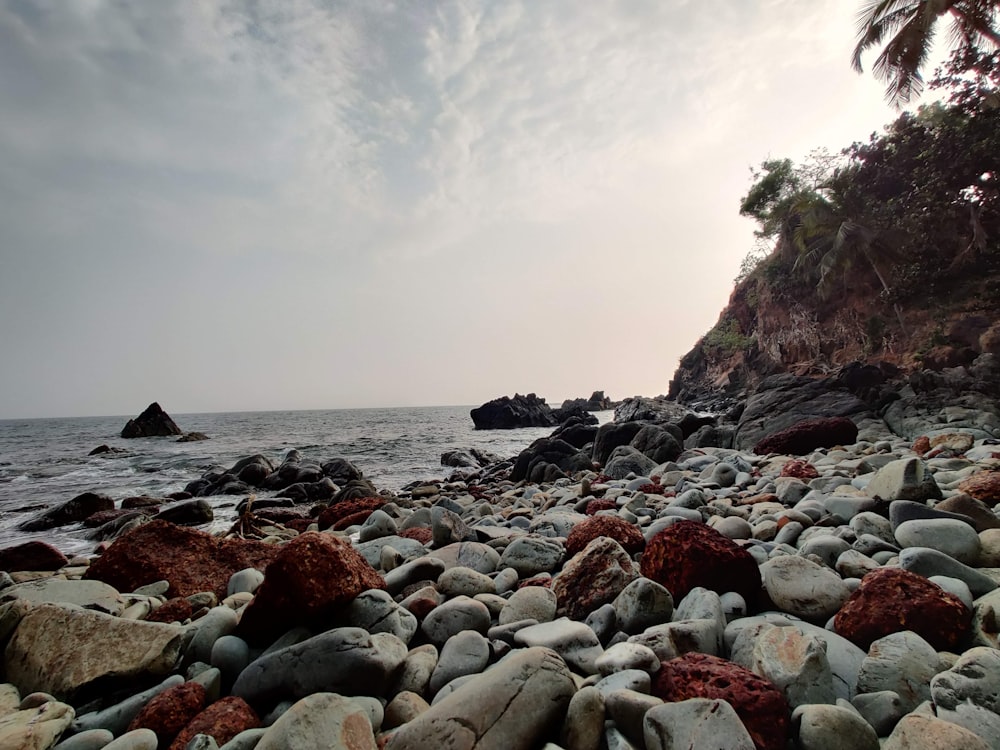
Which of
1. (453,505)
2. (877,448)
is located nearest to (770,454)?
(877,448)

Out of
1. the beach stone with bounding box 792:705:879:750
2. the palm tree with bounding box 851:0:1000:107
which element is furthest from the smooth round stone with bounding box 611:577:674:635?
the palm tree with bounding box 851:0:1000:107

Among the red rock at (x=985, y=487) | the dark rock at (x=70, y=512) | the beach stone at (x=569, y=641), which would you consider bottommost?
the dark rock at (x=70, y=512)

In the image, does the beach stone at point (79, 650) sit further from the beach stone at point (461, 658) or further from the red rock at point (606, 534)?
the red rock at point (606, 534)

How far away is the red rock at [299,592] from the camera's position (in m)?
2.25

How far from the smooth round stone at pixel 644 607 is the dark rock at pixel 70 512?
1179 cm

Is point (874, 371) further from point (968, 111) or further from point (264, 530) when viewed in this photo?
point (264, 530)

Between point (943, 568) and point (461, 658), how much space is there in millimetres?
2280

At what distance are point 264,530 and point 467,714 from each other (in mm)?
6802

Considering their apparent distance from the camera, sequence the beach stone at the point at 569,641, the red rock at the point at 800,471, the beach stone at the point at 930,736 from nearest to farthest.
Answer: the beach stone at the point at 930,736 → the beach stone at the point at 569,641 → the red rock at the point at 800,471

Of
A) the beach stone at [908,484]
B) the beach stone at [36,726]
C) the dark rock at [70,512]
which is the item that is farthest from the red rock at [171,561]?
the dark rock at [70,512]

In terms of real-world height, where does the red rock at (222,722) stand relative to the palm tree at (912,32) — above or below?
below

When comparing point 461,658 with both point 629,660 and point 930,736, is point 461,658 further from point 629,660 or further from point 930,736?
point 930,736

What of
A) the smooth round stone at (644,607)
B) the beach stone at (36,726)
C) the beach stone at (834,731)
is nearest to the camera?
the beach stone at (834,731)

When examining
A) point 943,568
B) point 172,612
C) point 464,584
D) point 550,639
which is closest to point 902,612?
point 943,568
